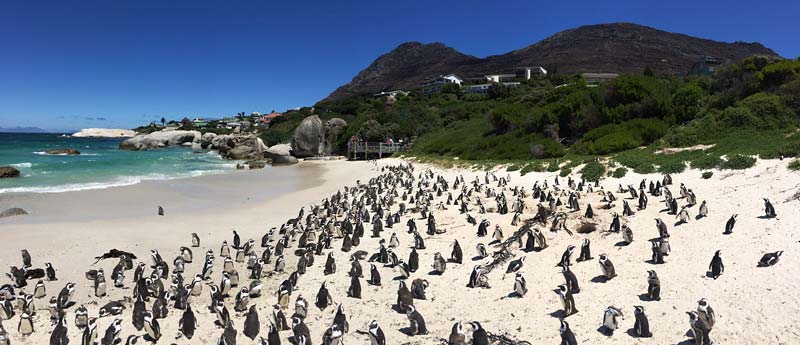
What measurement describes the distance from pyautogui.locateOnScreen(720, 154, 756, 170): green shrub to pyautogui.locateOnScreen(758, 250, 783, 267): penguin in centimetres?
900

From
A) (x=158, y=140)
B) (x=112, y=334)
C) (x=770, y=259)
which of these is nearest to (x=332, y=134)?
(x=158, y=140)

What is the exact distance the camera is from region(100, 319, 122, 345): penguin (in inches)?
279

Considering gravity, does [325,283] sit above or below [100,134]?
below

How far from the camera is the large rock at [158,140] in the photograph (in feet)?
272

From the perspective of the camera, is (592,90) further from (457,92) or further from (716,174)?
(457,92)

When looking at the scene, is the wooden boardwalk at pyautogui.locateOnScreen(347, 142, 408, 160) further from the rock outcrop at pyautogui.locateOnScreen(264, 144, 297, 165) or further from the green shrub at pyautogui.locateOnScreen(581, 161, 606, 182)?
the green shrub at pyautogui.locateOnScreen(581, 161, 606, 182)

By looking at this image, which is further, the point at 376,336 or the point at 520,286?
the point at 520,286

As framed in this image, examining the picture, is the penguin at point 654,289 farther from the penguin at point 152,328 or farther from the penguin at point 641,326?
the penguin at point 152,328

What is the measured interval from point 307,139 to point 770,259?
47.6 m

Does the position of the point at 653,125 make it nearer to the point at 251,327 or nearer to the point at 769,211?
the point at 769,211

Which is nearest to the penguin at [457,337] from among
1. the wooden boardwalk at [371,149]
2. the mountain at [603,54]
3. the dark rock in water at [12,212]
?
the dark rock in water at [12,212]

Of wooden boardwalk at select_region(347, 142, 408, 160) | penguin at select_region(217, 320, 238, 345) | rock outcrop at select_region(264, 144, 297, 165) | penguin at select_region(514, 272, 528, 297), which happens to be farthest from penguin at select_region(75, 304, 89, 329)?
wooden boardwalk at select_region(347, 142, 408, 160)

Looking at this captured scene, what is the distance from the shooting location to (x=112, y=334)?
716 centimetres

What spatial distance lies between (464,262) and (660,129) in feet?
67.2
